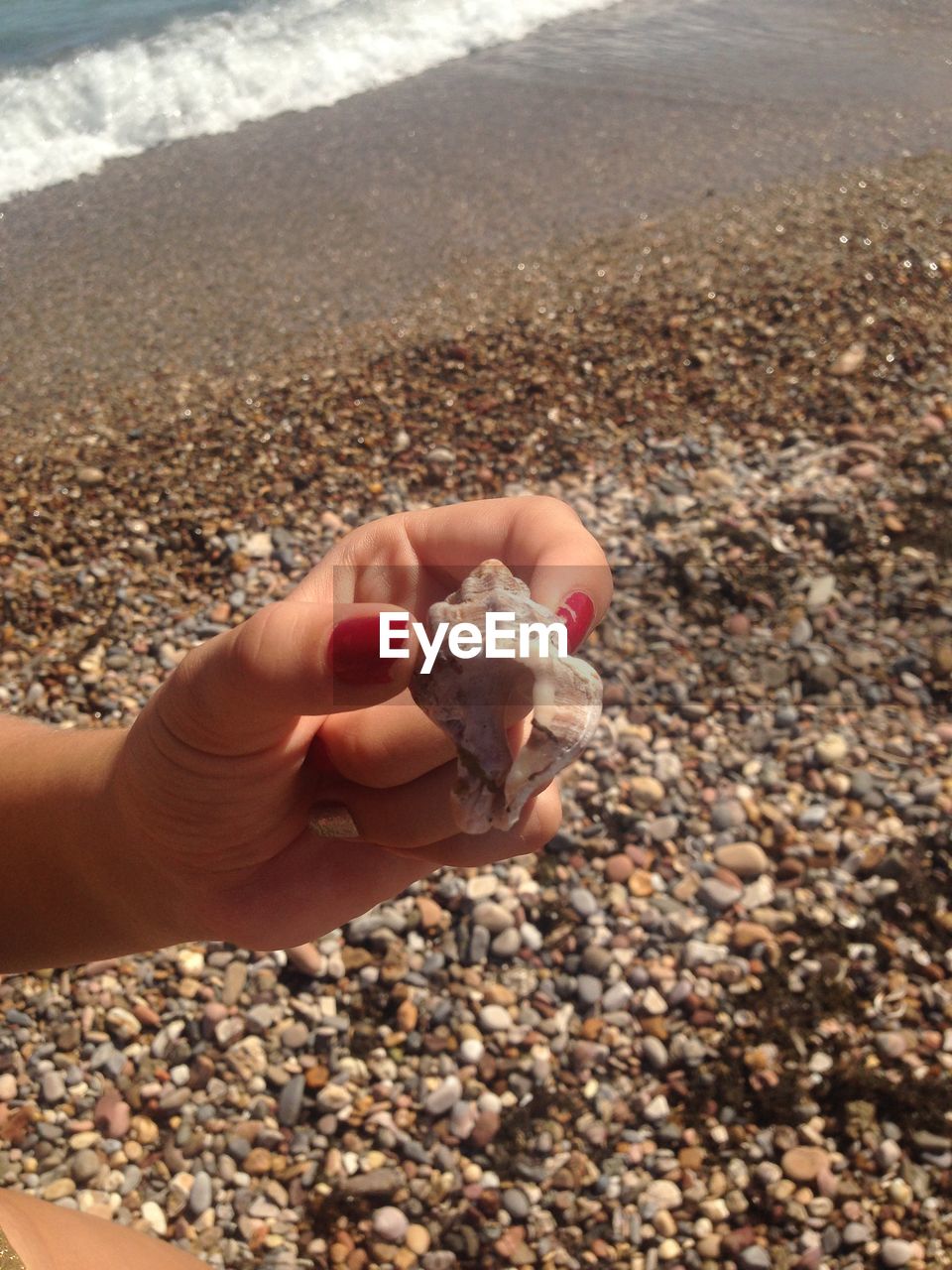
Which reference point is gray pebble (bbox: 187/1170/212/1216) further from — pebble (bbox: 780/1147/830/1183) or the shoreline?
the shoreline

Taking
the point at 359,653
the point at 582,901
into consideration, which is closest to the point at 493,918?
the point at 582,901

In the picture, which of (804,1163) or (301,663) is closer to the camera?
(301,663)

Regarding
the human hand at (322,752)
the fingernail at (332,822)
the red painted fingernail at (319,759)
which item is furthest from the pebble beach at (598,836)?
the red painted fingernail at (319,759)

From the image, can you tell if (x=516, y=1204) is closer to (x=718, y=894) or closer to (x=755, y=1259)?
(x=755, y=1259)

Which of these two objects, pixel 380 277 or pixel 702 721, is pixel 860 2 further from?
pixel 702 721

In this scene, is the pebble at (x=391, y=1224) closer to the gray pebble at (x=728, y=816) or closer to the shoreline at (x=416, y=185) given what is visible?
the gray pebble at (x=728, y=816)
